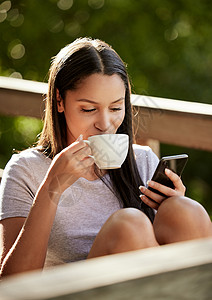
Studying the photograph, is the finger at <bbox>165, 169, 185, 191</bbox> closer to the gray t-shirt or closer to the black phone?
the black phone

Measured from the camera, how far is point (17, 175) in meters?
1.53

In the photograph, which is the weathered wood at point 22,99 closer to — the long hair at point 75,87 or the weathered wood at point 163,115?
the weathered wood at point 163,115

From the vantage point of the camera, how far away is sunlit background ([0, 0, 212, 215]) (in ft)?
15.5

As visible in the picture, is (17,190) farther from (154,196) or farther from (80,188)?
(154,196)

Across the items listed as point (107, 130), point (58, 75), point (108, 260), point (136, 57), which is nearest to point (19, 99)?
point (58, 75)

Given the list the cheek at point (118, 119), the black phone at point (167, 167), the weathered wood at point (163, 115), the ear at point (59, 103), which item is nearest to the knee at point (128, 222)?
the black phone at point (167, 167)

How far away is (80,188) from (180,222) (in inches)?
14.2

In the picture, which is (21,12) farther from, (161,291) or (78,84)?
(161,291)

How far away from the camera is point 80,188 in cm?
160

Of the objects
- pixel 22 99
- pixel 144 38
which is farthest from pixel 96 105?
pixel 144 38

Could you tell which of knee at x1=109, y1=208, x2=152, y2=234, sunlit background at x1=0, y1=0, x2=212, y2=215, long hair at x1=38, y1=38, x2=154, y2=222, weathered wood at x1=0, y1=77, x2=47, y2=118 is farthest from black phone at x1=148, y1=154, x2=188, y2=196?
sunlit background at x1=0, y1=0, x2=212, y2=215

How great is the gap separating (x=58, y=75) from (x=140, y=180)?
0.40 m

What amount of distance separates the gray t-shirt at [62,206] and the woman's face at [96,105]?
0.16 m

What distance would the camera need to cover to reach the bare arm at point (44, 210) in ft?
4.45
